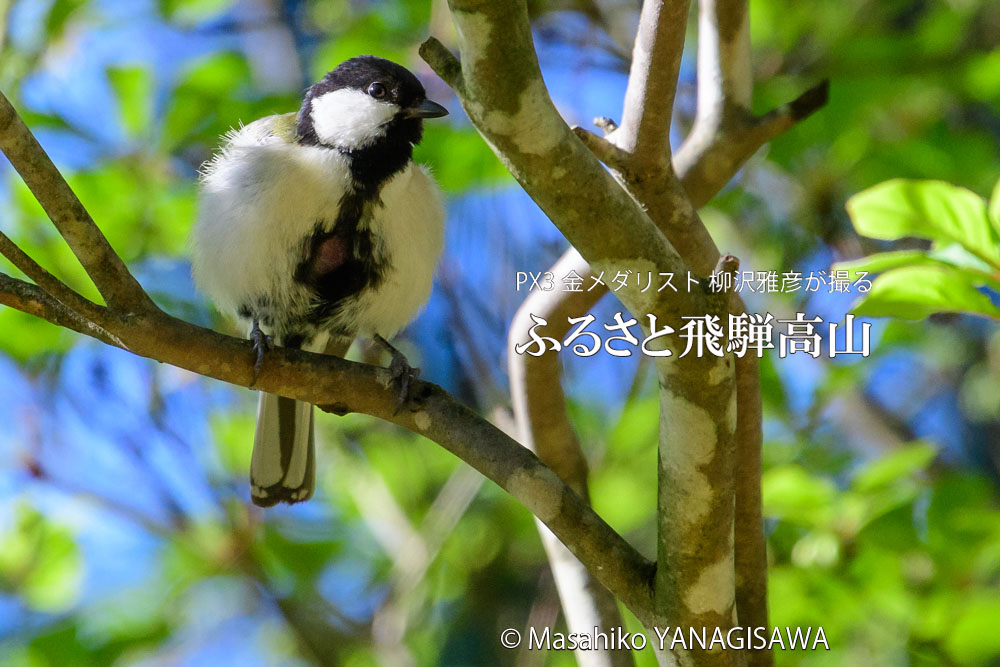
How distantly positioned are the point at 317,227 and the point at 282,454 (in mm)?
699

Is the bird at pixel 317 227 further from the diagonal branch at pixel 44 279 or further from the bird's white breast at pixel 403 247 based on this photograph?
the diagonal branch at pixel 44 279

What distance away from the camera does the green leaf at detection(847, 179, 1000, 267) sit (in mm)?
1587

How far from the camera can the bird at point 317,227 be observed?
2.40 meters

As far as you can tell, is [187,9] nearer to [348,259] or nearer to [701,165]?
[348,259]

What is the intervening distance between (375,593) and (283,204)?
73.2 inches

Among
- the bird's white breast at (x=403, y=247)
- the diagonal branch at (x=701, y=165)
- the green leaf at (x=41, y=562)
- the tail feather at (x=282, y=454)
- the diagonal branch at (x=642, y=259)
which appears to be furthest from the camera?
the green leaf at (x=41, y=562)

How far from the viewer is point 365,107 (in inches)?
104

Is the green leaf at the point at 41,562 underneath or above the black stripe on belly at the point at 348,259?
underneath

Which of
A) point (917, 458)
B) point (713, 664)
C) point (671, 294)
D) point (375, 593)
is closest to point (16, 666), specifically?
Result: point (375, 593)

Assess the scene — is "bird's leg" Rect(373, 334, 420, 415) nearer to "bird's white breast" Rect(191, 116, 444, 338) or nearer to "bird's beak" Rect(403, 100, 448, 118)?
"bird's white breast" Rect(191, 116, 444, 338)

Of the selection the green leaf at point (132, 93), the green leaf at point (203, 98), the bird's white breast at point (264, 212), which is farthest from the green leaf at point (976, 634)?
the green leaf at point (132, 93)

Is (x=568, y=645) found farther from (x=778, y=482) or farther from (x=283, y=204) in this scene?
(x=283, y=204)

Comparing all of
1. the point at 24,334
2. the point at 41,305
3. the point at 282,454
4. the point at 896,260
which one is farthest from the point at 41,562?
the point at 896,260

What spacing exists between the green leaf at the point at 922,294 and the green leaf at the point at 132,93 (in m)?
2.23
